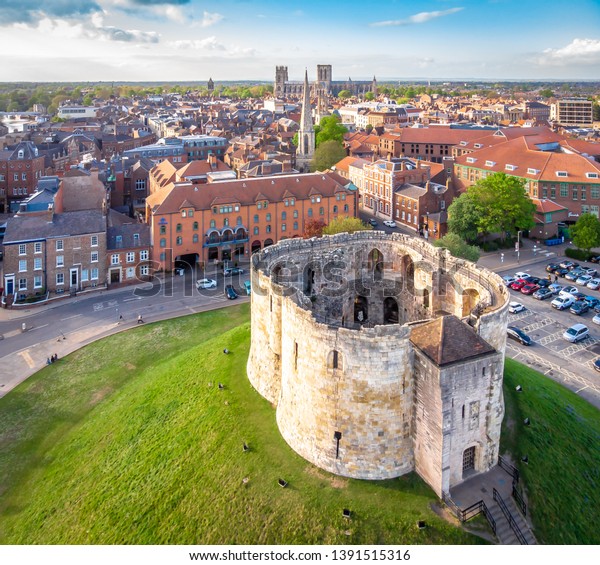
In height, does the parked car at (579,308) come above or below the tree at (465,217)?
below

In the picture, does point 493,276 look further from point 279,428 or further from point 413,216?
point 413,216

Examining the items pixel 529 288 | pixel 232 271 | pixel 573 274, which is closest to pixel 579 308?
pixel 529 288

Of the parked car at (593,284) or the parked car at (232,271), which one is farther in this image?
the parked car at (232,271)

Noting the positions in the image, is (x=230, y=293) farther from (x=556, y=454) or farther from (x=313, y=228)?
(x=556, y=454)

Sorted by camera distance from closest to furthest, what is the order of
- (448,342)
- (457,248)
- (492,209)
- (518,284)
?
(448,342)
(457,248)
(518,284)
(492,209)

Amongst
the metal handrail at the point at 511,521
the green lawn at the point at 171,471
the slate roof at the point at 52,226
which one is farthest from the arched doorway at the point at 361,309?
the slate roof at the point at 52,226

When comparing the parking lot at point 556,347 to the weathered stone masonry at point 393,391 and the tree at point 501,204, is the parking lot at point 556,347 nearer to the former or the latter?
the weathered stone masonry at point 393,391
